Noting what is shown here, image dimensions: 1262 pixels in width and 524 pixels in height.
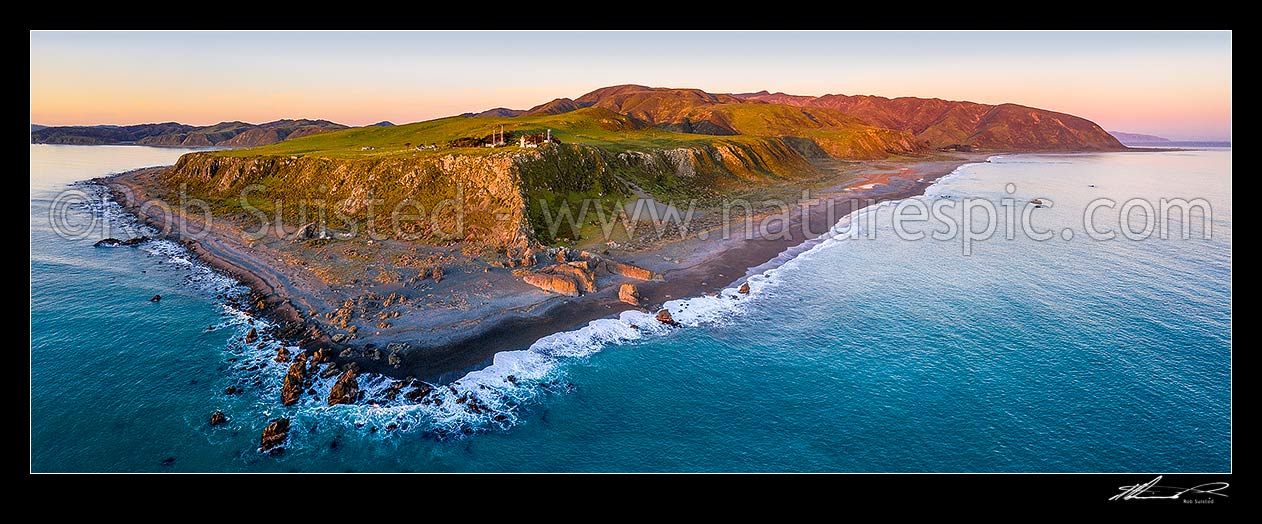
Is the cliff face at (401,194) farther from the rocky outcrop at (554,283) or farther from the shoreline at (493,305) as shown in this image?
the rocky outcrop at (554,283)

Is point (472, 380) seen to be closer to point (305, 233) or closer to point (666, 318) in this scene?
point (666, 318)

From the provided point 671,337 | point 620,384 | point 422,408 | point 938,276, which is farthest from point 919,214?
point 422,408

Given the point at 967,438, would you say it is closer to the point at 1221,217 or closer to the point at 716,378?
the point at 716,378

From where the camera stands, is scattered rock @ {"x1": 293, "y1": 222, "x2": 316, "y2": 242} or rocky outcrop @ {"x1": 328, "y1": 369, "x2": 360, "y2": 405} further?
scattered rock @ {"x1": 293, "y1": 222, "x2": 316, "y2": 242}

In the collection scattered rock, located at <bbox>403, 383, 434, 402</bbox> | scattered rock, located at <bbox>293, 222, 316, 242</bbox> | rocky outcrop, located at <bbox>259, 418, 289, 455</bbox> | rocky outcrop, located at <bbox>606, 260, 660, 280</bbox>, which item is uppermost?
scattered rock, located at <bbox>293, 222, 316, 242</bbox>

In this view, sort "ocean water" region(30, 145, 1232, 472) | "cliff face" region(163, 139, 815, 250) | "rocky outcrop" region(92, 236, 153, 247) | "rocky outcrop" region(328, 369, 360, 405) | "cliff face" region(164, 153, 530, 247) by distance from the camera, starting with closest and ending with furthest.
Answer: "ocean water" region(30, 145, 1232, 472) → "rocky outcrop" region(328, 369, 360, 405) → "rocky outcrop" region(92, 236, 153, 247) → "cliff face" region(164, 153, 530, 247) → "cliff face" region(163, 139, 815, 250)
